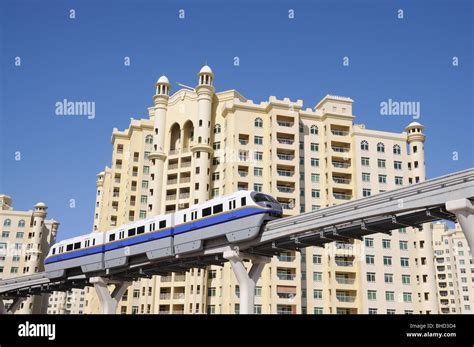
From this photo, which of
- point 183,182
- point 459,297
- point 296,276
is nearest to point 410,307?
point 296,276

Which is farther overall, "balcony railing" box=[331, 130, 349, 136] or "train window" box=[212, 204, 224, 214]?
"balcony railing" box=[331, 130, 349, 136]

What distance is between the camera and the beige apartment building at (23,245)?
117 meters

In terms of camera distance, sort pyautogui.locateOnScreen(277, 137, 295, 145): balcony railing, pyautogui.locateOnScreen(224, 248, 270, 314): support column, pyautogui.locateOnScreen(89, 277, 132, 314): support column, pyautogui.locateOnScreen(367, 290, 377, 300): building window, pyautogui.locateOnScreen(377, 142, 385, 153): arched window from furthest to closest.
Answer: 1. pyautogui.locateOnScreen(377, 142, 385, 153): arched window
2. pyautogui.locateOnScreen(277, 137, 295, 145): balcony railing
3. pyautogui.locateOnScreen(367, 290, 377, 300): building window
4. pyautogui.locateOnScreen(89, 277, 132, 314): support column
5. pyautogui.locateOnScreen(224, 248, 270, 314): support column

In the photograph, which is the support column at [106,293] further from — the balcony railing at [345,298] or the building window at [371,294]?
the building window at [371,294]

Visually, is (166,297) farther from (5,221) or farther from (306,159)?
(5,221)

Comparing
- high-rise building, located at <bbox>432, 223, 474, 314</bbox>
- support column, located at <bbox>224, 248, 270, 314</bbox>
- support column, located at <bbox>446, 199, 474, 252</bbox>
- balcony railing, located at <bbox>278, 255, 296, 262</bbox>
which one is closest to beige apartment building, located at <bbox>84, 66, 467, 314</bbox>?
balcony railing, located at <bbox>278, 255, 296, 262</bbox>

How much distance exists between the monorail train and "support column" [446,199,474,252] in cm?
1436

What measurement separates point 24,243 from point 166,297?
60.5m

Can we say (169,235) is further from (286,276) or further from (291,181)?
(291,181)

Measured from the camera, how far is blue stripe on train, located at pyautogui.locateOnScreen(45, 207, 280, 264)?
39.3 m

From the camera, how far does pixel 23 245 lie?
119500 mm

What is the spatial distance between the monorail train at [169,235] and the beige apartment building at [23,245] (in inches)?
2463

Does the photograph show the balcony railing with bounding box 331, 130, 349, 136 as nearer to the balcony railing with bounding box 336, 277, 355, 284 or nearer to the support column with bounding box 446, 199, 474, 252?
the balcony railing with bounding box 336, 277, 355, 284

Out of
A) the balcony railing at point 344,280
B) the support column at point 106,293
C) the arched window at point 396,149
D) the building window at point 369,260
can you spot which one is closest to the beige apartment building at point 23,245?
the support column at point 106,293
